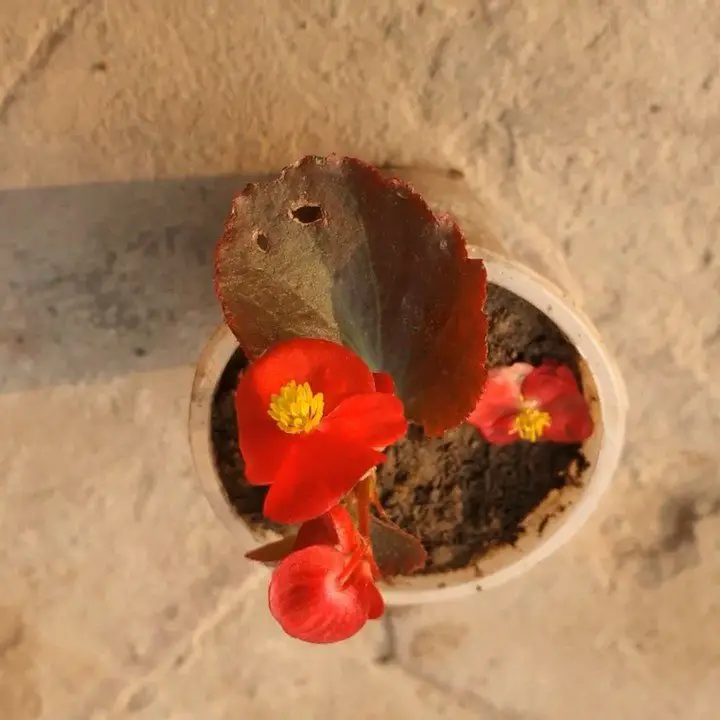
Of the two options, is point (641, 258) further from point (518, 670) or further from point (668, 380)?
point (518, 670)

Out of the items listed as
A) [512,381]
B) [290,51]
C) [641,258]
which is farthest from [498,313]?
[290,51]

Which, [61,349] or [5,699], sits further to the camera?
[5,699]

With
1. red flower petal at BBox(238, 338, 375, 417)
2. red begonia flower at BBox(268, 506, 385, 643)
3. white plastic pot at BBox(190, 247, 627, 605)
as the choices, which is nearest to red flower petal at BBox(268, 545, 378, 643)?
red begonia flower at BBox(268, 506, 385, 643)

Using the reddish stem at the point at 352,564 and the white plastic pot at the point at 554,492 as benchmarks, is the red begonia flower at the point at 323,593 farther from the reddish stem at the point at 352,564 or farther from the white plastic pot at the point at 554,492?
the white plastic pot at the point at 554,492

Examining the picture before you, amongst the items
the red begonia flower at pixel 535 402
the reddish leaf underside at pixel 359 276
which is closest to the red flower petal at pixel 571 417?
the red begonia flower at pixel 535 402

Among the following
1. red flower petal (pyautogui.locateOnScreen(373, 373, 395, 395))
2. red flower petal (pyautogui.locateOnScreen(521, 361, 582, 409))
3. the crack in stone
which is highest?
the crack in stone

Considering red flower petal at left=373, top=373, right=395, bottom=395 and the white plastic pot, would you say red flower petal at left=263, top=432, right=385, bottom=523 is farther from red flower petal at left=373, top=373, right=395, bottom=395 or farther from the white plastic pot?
the white plastic pot

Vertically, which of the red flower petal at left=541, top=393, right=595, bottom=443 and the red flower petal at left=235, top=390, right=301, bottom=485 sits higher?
the red flower petal at left=541, top=393, right=595, bottom=443
